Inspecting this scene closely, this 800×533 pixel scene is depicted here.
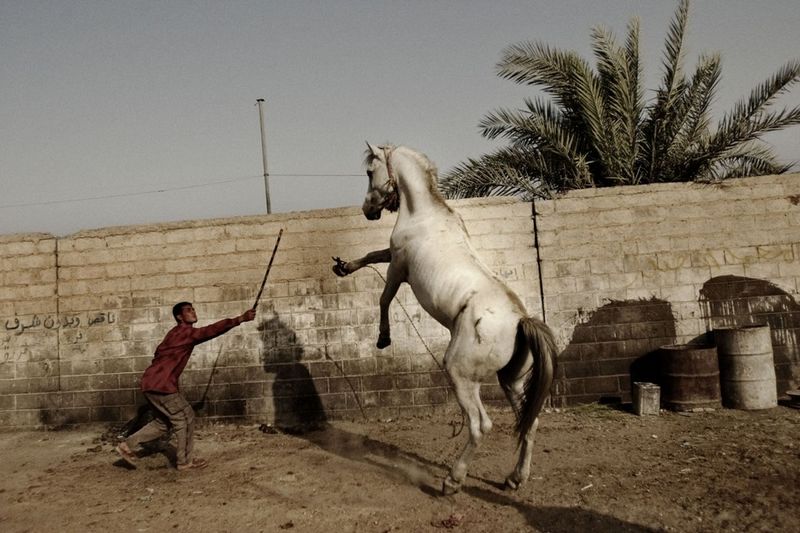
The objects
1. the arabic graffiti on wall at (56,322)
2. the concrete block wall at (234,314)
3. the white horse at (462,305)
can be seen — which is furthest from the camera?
the arabic graffiti on wall at (56,322)

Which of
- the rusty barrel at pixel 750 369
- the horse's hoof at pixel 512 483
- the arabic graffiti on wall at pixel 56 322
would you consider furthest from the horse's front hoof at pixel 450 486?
the arabic graffiti on wall at pixel 56 322

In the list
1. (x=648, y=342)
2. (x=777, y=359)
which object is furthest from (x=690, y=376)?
(x=777, y=359)

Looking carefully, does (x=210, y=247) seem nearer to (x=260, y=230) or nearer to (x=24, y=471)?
(x=260, y=230)

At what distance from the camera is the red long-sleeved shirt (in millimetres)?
5277

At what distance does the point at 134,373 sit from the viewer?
715cm

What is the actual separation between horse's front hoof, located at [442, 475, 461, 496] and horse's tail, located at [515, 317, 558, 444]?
0.61 m

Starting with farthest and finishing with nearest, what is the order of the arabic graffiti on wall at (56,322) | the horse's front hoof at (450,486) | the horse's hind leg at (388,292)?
1. the arabic graffiti on wall at (56,322)
2. the horse's hind leg at (388,292)
3. the horse's front hoof at (450,486)

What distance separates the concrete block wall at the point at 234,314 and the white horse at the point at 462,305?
211 centimetres

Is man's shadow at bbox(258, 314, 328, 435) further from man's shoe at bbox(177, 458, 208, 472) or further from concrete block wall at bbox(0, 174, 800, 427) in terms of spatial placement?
man's shoe at bbox(177, 458, 208, 472)

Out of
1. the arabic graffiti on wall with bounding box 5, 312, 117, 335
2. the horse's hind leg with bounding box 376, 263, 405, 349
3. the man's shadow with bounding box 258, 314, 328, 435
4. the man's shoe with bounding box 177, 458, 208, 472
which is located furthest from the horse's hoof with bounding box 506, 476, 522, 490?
the arabic graffiti on wall with bounding box 5, 312, 117, 335

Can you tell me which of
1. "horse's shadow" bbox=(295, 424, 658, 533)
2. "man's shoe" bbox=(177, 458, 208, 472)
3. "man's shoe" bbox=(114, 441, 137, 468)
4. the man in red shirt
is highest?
the man in red shirt

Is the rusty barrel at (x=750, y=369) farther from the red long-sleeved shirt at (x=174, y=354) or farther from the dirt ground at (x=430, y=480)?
the red long-sleeved shirt at (x=174, y=354)

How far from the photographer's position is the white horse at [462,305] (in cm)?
408

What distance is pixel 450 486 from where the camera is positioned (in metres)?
4.23
